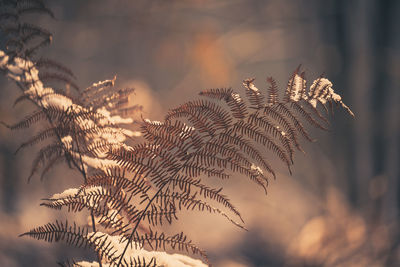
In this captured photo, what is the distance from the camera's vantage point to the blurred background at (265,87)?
154cm

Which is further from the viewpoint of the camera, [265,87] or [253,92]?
[265,87]

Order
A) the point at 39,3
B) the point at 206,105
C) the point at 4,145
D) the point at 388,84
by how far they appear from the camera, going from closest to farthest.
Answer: the point at 206,105, the point at 39,3, the point at 4,145, the point at 388,84

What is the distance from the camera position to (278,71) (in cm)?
162

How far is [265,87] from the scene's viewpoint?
1571 mm

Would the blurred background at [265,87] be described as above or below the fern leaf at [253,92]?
above

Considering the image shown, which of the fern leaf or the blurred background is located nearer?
the fern leaf

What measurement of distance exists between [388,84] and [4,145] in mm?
1768

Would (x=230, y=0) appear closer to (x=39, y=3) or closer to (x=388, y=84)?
(x=388, y=84)

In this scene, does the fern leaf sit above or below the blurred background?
below

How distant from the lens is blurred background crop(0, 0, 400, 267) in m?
1.54

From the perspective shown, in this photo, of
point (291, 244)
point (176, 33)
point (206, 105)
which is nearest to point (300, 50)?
point (176, 33)

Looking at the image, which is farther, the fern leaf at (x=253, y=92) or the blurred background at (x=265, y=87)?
the blurred background at (x=265, y=87)

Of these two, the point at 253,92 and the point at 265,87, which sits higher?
the point at 265,87

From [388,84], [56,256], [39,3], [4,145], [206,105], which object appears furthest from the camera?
[388,84]
